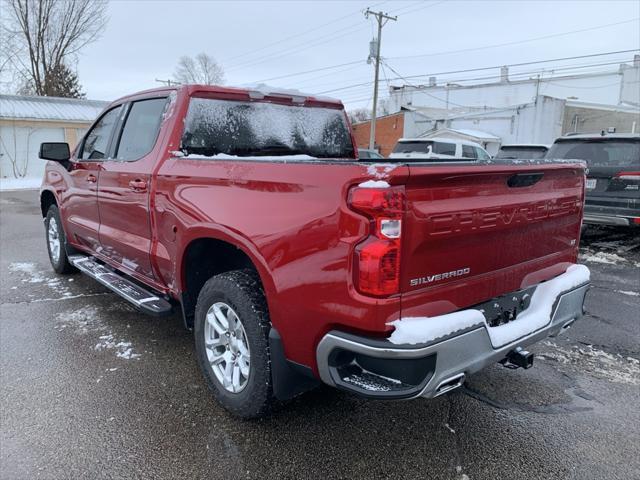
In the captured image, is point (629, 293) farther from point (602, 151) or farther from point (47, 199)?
point (47, 199)

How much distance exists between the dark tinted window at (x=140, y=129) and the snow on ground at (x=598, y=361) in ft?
11.6

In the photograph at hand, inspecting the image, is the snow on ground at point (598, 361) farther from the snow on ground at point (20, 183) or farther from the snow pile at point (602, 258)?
the snow on ground at point (20, 183)

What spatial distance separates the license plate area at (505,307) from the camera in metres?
2.52

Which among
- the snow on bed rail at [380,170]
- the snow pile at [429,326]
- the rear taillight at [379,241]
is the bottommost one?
the snow pile at [429,326]

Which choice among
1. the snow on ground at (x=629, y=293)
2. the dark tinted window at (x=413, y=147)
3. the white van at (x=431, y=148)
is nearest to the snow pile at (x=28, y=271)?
the snow on ground at (x=629, y=293)

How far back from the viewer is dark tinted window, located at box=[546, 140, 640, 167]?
6906mm

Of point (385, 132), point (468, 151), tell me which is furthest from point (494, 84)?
point (468, 151)

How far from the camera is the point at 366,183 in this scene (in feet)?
6.49

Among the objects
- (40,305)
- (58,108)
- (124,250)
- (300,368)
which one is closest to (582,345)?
(300,368)

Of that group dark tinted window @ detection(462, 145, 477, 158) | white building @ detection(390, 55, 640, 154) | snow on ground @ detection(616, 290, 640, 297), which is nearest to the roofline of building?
white building @ detection(390, 55, 640, 154)

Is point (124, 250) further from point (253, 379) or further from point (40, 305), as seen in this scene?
point (253, 379)

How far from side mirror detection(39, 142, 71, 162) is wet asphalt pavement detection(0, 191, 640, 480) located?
5.40 ft

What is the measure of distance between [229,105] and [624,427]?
3437 mm

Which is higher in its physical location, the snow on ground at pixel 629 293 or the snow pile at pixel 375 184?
the snow pile at pixel 375 184
